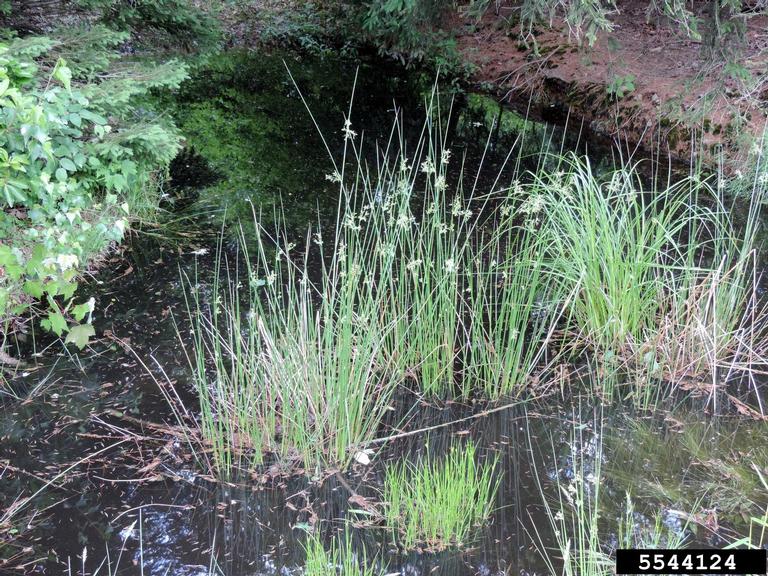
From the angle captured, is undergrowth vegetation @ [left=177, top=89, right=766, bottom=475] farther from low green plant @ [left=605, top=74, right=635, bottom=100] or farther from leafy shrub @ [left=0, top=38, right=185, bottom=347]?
low green plant @ [left=605, top=74, right=635, bottom=100]

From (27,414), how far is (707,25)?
5.91m

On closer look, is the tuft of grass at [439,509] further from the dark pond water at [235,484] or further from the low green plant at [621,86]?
the low green plant at [621,86]

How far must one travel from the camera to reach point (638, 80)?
745 cm

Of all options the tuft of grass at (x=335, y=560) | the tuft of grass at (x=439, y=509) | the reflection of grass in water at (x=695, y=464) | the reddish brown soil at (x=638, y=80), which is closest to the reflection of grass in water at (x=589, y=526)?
the reflection of grass in water at (x=695, y=464)

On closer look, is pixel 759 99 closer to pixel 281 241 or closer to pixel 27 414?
pixel 281 241

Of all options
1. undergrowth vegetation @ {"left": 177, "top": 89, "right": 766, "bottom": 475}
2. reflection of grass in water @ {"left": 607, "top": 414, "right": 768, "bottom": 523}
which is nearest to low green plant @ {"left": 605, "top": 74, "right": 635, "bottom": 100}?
undergrowth vegetation @ {"left": 177, "top": 89, "right": 766, "bottom": 475}

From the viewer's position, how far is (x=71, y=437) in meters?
3.13

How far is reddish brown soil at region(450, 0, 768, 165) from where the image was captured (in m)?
6.37

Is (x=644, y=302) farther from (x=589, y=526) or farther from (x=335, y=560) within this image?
(x=335, y=560)

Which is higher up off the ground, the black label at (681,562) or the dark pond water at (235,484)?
the black label at (681,562)

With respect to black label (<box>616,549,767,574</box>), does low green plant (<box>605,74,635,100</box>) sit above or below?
above

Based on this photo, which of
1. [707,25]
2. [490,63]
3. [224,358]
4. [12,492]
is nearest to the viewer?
[12,492]

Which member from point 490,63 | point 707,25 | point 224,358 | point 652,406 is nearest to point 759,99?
point 707,25

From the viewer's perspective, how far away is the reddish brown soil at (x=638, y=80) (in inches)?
251
